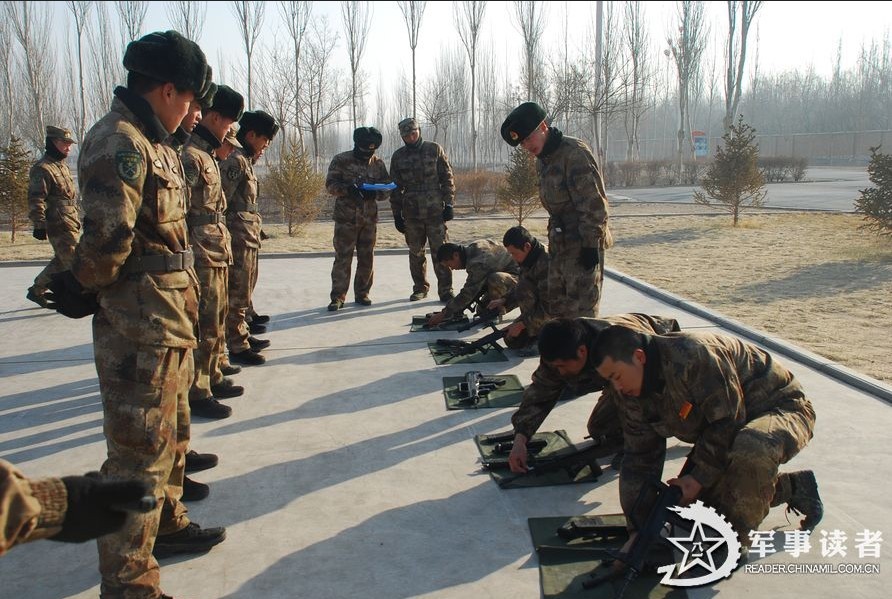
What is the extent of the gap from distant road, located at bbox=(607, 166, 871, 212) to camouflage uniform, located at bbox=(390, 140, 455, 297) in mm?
13965

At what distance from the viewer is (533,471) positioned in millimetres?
3812

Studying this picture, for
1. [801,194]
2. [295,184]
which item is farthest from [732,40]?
[295,184]

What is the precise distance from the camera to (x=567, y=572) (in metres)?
2.97

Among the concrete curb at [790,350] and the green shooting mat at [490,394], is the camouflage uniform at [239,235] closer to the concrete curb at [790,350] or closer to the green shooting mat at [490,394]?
the green shooting mat at [490,394]

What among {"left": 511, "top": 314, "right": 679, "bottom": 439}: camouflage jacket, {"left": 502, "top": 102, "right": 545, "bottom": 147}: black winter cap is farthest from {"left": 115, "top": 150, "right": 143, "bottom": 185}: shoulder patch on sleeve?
{"left": 502, "top": 102, "right": 545, "bottom": 147}: black winter cap

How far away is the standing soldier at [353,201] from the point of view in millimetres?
7848

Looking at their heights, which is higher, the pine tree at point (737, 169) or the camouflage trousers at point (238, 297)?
the pine tree at point (737, 169)

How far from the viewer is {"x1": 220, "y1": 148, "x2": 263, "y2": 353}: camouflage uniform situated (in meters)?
5.96

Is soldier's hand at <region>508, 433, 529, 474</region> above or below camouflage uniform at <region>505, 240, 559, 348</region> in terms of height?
below

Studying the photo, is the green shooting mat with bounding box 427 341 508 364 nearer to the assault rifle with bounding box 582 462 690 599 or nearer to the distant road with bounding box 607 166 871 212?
the assault rifle with bounding box 582 462 690 599

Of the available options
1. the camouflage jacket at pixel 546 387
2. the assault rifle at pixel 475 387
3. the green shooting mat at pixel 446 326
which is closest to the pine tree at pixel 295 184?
the green shooting mat at pixel 446 326

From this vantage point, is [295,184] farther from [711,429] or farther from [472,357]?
[711,429]

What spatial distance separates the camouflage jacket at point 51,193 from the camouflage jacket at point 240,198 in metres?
3.09

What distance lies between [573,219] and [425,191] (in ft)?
10.2
